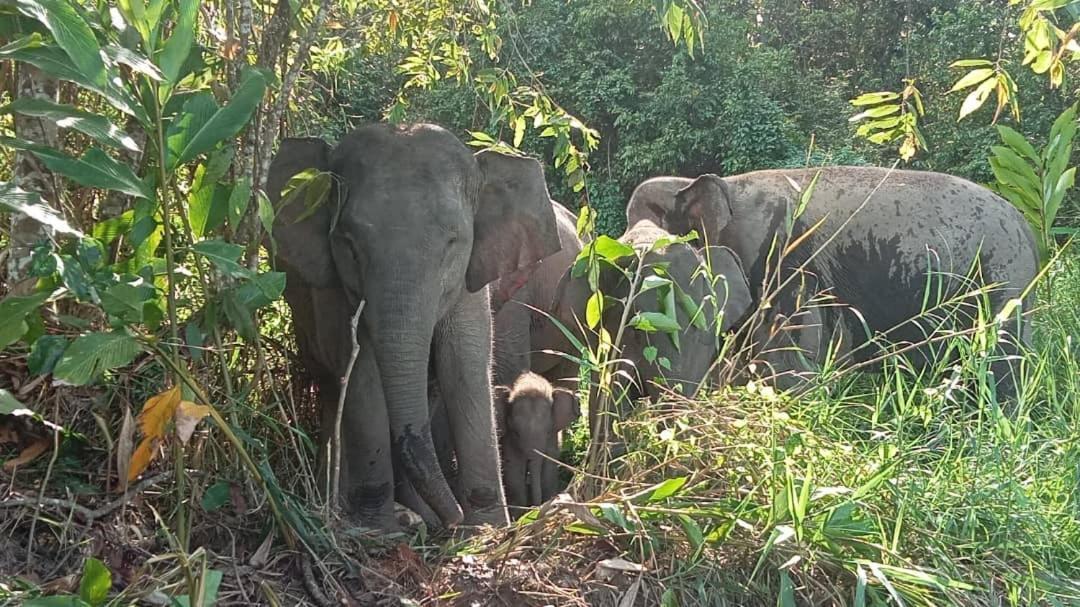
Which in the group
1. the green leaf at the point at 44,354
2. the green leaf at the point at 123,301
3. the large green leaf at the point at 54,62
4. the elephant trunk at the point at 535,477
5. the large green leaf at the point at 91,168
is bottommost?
the elephant trunk at the point at 535,477

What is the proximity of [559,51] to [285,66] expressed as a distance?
11859mm

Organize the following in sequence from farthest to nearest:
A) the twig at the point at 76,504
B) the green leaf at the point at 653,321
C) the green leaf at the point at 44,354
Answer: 1. the green leaf at the point at 653,321
2. the twig at the point at 76,504
3. the green leaf at the point at 44,354

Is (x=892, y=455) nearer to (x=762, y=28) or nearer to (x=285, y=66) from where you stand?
(x=285, y=66)

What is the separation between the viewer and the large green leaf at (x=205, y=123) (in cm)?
267

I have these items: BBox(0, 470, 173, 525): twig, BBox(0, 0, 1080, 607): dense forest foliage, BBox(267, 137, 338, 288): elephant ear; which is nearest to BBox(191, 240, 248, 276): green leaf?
BBox(0, 0, 1080, 607): dense forest foliage

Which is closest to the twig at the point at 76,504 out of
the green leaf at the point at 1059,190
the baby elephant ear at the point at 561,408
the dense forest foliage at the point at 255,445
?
the dense forest foliage at the point at 255,445

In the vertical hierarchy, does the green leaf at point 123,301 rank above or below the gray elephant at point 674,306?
above

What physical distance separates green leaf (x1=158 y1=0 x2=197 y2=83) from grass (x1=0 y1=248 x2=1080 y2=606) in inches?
38.7

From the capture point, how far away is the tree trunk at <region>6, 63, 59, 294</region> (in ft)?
9.96

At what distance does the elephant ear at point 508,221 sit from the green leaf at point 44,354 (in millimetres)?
2043

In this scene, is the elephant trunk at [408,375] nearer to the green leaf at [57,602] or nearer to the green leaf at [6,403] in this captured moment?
the green leaf at [6,403]

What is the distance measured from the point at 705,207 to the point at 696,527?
3065mm

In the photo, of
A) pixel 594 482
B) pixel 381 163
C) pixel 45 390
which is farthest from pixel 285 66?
pixel 594 482

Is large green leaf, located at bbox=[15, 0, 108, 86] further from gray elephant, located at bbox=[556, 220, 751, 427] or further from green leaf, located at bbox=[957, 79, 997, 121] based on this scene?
green leaf, located at bbox=[957, 79, 997, 121]
